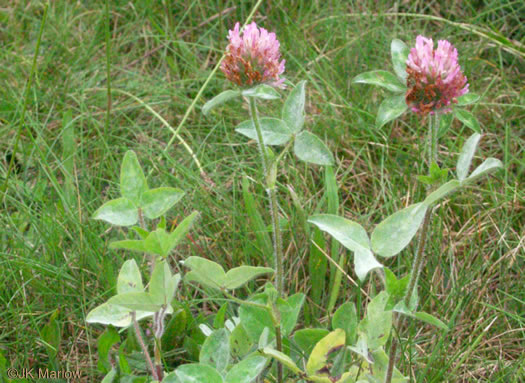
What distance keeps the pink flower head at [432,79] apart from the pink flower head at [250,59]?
0.26 m

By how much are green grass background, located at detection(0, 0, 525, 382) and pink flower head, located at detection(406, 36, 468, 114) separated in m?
0.47

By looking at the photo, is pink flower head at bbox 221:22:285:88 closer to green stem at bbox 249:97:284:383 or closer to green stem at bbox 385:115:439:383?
green stem at bbox 249:97:284:383

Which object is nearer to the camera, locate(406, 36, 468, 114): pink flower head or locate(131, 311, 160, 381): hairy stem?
locate(406, 36, 468, 114): pink flower head

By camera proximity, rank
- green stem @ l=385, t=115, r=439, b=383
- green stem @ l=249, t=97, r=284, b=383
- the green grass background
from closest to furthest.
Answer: green stem @ l=385, t=115, r=439, b=383 → green stem @ l=249, t=97, r=284, b=383 → the green grass background

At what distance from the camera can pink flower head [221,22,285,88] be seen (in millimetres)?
1292

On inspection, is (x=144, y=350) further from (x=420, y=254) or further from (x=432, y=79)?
(x=432, y=79)

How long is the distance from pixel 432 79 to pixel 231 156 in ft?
3.21

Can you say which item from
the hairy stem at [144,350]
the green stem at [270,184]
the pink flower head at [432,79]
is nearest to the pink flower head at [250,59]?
the green stem at [270,184]

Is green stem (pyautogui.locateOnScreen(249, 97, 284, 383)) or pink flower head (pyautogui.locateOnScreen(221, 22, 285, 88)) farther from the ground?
pink flower head (pyautogui.locateOnScreen(221, 22, 285, 88))

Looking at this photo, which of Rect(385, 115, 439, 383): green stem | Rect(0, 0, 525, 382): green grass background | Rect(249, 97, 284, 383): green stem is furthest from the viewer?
Rect(0, 0, 525, 382): green grass background

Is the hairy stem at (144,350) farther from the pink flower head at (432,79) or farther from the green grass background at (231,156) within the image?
the pink flower head at (432,79)

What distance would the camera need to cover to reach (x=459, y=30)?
7.94 feet

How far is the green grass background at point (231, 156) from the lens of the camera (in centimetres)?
161

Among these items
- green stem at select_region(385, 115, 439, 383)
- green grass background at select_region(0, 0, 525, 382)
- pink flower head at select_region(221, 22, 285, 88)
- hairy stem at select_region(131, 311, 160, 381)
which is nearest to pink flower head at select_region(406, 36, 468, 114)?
green stem at select_region(385, 115, 439, 383)
